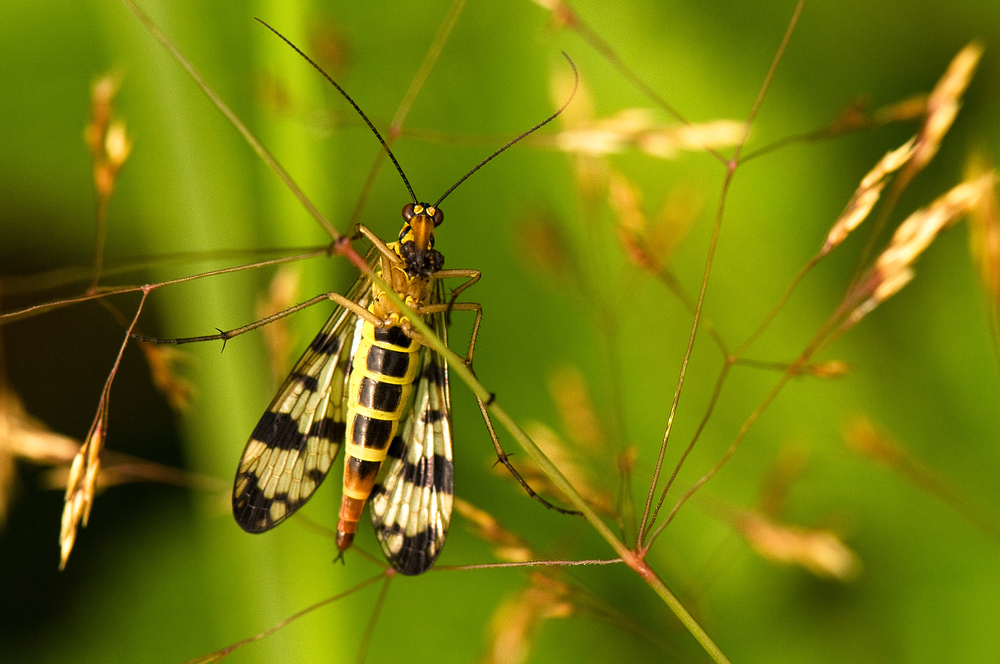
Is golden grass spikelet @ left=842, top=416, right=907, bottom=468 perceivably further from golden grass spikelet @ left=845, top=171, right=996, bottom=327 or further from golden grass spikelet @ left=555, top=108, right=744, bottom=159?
golden grass spikelet @ left=555, top=108, right=744, bottom=159

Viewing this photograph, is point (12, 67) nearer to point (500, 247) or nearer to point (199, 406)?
point (199, 406)

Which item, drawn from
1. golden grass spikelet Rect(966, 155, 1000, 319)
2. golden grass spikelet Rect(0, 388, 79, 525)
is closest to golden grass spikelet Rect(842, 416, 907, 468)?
golden grass spikelet Rect(966, 155, 1000, 319)

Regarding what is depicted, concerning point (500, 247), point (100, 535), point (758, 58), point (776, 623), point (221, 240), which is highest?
point (758, 58)

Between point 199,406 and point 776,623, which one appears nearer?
point 776,623

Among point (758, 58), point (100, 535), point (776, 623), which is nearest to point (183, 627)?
point (100, 535)

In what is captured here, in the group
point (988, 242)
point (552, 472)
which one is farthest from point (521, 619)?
point (988, 242)

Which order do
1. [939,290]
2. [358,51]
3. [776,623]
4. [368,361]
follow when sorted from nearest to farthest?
[368,361] → [776,623] → [939,290] → [358,51]

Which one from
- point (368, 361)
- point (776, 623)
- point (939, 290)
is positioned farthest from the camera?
point (939, 290)
